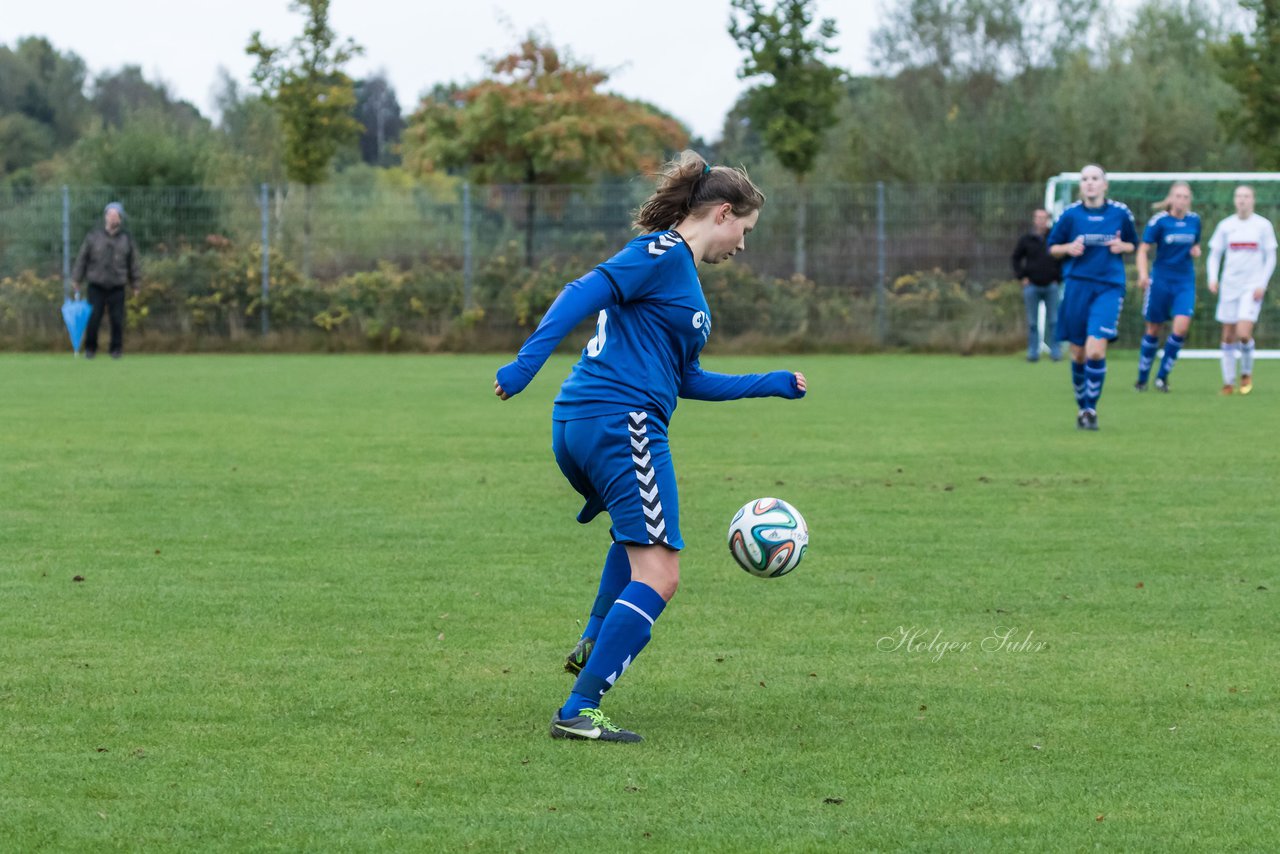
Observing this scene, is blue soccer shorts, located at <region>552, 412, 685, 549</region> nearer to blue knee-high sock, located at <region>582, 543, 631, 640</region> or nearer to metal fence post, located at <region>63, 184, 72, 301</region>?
blue knee-high sock, located at <region>582, 543, 631, 640</region>

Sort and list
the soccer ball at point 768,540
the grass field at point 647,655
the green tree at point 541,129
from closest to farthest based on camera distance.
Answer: the grass field at point 647,655, the soccer ball at point 768,540, the green tree at point 541,129

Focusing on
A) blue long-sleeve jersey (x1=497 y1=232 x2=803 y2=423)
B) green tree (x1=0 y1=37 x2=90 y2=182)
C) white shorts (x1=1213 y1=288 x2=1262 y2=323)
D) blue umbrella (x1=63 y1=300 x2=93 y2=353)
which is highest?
green tree (x1=0 y1=37 x2=90 y2=182)

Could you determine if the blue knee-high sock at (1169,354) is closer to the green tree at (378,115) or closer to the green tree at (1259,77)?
the green tree at (1259,77)

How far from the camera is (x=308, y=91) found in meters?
29.5

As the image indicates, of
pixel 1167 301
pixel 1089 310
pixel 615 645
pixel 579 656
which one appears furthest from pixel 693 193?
pixel 1167 301

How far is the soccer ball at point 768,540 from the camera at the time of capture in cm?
582

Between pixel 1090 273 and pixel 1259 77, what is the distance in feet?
48.7

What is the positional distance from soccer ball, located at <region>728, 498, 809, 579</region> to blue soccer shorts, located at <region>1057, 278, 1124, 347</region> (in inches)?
360

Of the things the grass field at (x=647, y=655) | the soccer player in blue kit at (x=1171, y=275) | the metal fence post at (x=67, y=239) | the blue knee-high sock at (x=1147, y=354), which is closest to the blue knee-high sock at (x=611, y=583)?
the grass field at (x=647, y=655)

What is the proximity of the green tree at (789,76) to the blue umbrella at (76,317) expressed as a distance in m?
11.3

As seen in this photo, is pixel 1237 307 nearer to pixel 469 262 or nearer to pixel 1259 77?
pixel 1259 77

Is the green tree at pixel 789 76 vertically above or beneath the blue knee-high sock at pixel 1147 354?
above

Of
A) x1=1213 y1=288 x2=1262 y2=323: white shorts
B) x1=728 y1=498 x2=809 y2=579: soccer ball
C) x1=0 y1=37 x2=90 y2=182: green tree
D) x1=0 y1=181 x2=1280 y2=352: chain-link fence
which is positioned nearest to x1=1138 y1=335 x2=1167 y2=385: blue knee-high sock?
x1=1213 y1=288 x2=1262 y2=323: white shorts

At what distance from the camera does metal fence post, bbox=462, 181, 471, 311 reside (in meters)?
27.7
